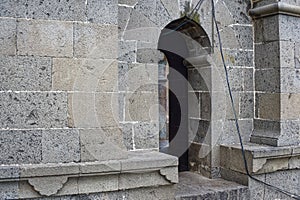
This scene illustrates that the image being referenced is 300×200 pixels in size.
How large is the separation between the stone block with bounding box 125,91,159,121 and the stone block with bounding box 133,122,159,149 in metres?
0.07

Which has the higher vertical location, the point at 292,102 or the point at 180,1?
the point at 180,1

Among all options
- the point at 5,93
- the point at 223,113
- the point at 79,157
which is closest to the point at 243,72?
the point at 223,113

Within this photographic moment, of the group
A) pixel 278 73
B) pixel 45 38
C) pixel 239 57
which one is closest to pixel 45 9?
pixel 45 38

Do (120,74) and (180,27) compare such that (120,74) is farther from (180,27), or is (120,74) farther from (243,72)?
(243,72)

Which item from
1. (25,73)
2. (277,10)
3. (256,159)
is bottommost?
(256,159)

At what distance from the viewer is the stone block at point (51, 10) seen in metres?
2.84

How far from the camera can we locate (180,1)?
12.8 feet

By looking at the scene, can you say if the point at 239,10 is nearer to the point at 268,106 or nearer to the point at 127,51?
the point at 268,106

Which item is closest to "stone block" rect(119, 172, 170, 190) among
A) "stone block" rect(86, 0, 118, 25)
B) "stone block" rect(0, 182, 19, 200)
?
"stone block" rect(0, 182, 19, 200)

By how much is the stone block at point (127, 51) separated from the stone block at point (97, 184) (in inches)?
45.8

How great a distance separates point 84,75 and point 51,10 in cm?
57

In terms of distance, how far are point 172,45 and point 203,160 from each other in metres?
1.43

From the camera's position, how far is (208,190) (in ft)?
11.8

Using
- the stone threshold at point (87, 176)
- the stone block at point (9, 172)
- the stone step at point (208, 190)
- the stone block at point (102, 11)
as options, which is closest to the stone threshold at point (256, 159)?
the stone step at point (208, 190)
